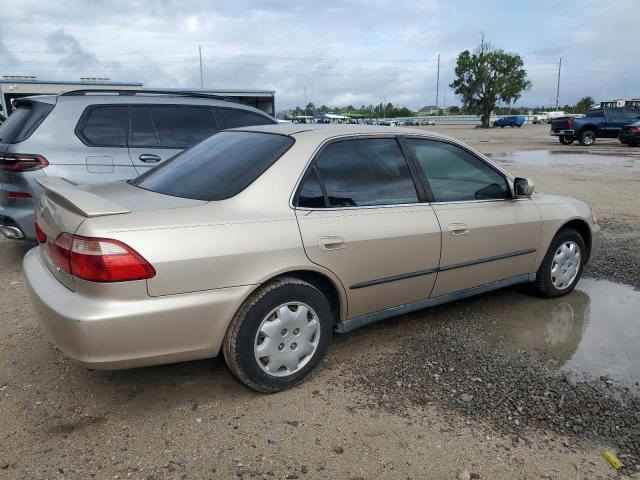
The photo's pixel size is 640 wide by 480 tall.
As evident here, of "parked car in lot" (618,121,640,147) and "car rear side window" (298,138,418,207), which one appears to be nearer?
"car rear side window" (298,138,418,207)

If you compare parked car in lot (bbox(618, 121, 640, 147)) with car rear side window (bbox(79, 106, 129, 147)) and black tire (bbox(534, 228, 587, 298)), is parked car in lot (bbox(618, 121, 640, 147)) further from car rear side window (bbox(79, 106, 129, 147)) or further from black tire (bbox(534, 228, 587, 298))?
car rear side window (bbox(79, 106, 129, 147))

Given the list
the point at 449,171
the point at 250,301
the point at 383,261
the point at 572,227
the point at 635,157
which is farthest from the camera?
the point at 635,157

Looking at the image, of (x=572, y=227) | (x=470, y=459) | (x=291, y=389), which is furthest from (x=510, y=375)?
(x=572, y=227)

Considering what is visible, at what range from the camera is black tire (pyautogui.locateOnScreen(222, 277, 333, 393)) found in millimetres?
2926

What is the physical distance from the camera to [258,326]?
2971mm

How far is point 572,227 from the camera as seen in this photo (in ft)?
15.9

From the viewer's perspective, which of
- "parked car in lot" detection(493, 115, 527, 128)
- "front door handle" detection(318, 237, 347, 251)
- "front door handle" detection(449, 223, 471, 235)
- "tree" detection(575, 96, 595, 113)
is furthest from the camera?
"tree" detection(575, 96, 595, 113)

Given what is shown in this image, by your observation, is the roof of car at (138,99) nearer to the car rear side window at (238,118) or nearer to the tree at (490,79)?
the car rear side window at (238,118)

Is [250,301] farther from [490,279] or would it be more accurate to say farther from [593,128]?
[593,128]

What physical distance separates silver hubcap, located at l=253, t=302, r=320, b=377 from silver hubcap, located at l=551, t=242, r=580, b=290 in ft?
8.28

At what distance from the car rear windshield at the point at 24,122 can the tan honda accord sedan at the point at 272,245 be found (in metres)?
2.27

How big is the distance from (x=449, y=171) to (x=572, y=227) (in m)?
1.58

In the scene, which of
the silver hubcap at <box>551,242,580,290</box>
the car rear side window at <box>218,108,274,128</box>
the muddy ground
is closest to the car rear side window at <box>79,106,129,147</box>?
the car rear side window at <box>218,108,274,128</box>

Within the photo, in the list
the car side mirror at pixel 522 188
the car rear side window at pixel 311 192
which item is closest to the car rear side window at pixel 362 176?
the car rear side window at pixel 311 192
